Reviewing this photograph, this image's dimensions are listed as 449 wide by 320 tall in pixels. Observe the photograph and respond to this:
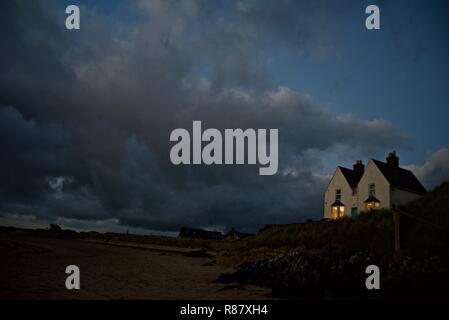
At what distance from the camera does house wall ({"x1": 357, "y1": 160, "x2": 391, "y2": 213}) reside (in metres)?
32.0

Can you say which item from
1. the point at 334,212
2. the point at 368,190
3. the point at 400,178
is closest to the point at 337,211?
the point at 334,212

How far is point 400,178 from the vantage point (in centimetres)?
3453

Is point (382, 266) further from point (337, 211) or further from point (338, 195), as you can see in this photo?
point (338, 195)

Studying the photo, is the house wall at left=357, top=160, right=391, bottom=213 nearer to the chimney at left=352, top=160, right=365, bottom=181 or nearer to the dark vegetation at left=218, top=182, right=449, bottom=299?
the chimney at left=352, top=160, right=365, bottom=181

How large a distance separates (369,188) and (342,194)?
3.01 metres

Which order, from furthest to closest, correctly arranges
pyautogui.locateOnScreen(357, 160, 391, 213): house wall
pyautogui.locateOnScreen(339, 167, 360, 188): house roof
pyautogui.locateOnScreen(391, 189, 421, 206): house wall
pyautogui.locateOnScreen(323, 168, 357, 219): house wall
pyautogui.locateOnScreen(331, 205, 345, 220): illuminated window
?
pyautogui.locateOnScreen(339, 167, 360, 188): house roof → pyautogui.locateOnScreen(331, 205, 345, 220): illuminated window → pyautogui.locateOnScreen(323, 168, 357, 219): house wall → pyautogui.locateOnScreen(391, 189, 421, 206): house wall → pyautogui.locateOnScreen(357, 160, 391, 213): house wall

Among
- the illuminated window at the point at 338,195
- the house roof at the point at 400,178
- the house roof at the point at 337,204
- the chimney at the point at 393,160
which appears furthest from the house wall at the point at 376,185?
the chimney at the point at 393,160

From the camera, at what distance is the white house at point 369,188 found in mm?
32188

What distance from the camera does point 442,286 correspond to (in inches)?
385

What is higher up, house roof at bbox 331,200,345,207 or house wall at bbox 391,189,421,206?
house wall at bbox 391,189,421,206

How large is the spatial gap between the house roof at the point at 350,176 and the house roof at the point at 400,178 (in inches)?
124

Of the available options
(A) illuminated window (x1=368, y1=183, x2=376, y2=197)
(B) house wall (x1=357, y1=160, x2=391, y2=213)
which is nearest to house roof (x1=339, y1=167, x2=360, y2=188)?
(B) house wall (x1=357, y1=160, x2=391, y2=213)
